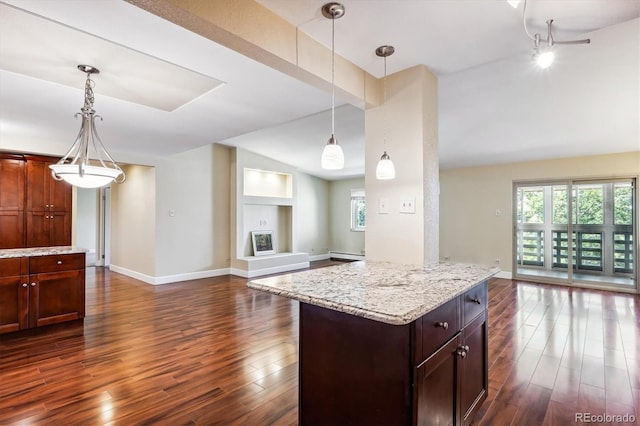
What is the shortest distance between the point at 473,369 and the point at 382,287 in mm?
860

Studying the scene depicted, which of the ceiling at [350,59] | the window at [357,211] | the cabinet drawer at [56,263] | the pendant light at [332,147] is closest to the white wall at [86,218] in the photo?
the ceiling at [350,59]

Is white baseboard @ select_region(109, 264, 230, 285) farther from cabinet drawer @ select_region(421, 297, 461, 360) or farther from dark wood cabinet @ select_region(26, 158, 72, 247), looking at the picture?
cabinet drawer @ select_region(421, 297, 461, 360)

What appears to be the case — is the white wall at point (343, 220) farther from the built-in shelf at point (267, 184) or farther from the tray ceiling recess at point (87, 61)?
the tray ceiling recess at point (87, 61)

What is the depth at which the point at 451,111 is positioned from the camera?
423 cm

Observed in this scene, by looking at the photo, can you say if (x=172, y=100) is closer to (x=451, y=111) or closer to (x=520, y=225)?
(x=451, y=111)

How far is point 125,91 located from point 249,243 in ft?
15.3

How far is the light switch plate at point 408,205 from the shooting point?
2.48 m

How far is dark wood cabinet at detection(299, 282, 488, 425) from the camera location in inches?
49.9

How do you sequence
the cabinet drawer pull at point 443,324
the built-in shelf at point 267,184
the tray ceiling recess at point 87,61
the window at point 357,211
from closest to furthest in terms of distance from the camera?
1. the cabinet drawer pull at point 443,324
2. the tray ceiling recess at point 87,61
3. the built-in shelf at point 267,184
4. the window at point 357,211

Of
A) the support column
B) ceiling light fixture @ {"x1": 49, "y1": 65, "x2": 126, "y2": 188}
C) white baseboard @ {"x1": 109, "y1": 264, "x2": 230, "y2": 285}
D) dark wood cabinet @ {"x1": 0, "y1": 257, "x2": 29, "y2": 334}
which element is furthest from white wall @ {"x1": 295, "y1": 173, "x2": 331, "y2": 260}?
ceiling light fixture @ {"x1": 49, "y1": 65, "x2": 126, "y2": 188}

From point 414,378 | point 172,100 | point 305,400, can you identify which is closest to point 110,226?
point 172,100

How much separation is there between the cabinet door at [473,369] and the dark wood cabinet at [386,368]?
0.01m

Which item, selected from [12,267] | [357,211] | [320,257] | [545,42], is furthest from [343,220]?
[545,42]

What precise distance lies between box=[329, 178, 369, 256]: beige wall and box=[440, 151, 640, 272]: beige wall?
2.48 m
